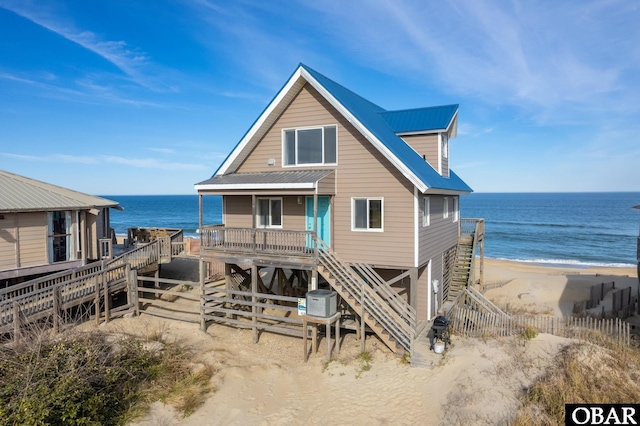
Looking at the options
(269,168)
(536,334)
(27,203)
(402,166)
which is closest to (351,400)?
(536,334)

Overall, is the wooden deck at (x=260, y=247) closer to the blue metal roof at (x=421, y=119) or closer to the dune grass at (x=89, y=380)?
the dune grass at (x=89, y=380)

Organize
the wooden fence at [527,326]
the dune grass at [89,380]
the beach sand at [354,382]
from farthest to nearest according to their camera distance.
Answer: the wooden fence at [527,326], the beach sand at [354,382], the dune grass at [89,380]

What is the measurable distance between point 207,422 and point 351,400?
12.8ft

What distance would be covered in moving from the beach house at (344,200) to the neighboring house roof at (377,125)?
0.05m

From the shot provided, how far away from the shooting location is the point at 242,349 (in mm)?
15125

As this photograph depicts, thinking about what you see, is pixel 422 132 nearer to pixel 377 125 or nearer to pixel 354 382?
pixel 377 125

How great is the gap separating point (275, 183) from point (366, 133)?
12.9 feet

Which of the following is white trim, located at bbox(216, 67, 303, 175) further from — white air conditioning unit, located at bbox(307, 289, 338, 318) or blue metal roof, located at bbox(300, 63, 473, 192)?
white air conditioning unit, located at bbox(307, 289, 338, 318)

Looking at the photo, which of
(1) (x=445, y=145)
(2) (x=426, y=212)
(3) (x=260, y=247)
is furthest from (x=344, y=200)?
(1) (x=445, y=145)

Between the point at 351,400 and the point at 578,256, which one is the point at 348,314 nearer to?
the point at 351,400

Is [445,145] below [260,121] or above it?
below

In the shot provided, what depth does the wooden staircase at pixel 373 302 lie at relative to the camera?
44.7 feet

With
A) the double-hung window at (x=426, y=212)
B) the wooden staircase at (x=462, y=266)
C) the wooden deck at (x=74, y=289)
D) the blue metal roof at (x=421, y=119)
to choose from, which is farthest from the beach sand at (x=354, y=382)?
the blue metal roof at (x=421, y=119)

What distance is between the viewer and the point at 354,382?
479 inches
